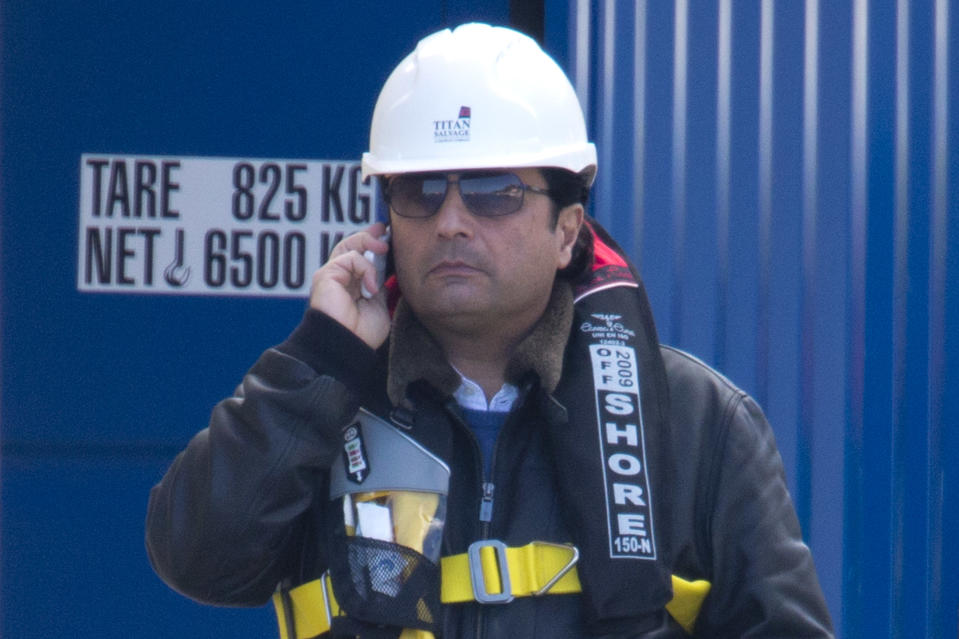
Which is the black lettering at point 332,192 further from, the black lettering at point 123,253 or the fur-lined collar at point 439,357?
the fur-lined collar at point 439,357

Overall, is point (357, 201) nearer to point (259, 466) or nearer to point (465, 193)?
point (465, 193)

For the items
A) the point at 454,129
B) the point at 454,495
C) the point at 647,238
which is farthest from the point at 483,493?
the point at 647,238

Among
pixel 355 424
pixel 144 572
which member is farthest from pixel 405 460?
pixel 144 572

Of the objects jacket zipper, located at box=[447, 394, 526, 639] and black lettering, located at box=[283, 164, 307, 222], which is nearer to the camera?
jacket zipper, located at box=[447, 394, 526, 639]

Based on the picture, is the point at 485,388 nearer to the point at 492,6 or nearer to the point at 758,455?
the point at 758,455

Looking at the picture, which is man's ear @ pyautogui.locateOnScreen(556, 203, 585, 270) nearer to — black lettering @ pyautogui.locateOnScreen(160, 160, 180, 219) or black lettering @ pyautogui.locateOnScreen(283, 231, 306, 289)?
black lettering @ pyautogui.locateOnScreen(283, 231, 306, 289)

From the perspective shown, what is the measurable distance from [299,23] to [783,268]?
131cm

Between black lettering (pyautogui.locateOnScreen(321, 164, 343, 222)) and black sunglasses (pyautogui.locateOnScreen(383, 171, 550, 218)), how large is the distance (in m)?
1.31

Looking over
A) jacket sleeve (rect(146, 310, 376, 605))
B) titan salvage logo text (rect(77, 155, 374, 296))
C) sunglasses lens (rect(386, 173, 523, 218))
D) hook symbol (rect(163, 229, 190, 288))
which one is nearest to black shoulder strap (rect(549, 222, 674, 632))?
sunglasses lens (rect(386, 173, 523, 218))

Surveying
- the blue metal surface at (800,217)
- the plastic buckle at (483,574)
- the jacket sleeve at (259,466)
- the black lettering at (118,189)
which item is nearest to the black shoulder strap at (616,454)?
the plastic buckle at (483,574)

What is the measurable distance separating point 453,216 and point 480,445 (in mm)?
340

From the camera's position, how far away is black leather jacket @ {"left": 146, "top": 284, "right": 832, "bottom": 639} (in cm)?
199

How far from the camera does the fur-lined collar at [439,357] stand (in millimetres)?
2082

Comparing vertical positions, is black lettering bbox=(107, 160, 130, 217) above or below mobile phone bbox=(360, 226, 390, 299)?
above
